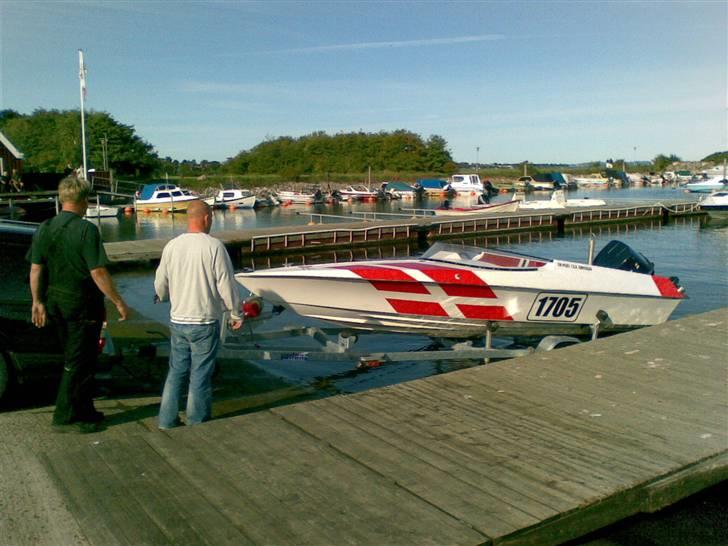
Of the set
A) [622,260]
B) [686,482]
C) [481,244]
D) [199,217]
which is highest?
[199,217]

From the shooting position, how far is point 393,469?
4.20 meters

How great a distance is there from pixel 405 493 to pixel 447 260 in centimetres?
560

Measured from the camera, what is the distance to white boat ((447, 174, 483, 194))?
70.4 meters

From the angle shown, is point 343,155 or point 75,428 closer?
point 75,428

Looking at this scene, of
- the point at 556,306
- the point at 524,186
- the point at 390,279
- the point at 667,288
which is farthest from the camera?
the point at 524,186

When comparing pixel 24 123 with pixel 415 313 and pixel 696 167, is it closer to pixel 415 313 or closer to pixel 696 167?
pixel 415 313

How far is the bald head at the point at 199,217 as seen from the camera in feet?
→ 16.8

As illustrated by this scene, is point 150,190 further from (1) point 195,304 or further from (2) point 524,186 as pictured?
(2) point 524,186

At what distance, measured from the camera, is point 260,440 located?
4660 millimetres

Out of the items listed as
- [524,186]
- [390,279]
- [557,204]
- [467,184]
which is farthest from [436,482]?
[524,186]

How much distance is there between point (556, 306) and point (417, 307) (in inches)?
76.3

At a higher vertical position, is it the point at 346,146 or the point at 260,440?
the point at 346,146

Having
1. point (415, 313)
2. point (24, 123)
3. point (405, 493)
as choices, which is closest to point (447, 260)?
point (415, 313)

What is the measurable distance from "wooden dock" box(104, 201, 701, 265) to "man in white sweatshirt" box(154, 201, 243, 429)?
15614 mm
